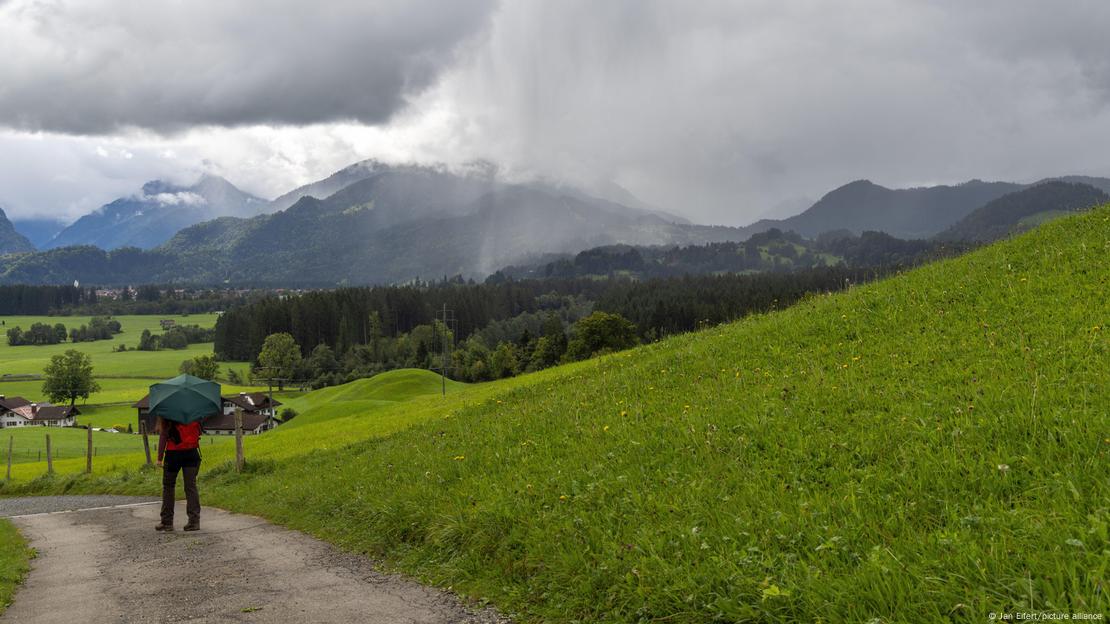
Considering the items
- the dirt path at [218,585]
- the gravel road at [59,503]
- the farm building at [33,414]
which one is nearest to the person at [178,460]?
the dirt path at [218,585]

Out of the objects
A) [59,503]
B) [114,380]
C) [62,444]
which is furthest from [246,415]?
[59,503]

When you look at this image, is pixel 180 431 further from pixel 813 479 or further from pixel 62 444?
pixel 62 444

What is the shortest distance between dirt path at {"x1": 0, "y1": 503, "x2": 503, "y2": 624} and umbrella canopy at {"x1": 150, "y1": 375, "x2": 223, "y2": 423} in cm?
275

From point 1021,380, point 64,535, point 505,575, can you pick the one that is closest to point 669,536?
point 505,575

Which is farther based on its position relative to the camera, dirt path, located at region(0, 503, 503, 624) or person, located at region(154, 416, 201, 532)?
person, located at region(154, 416, 201, 532)

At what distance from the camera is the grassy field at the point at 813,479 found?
6086 millimetres

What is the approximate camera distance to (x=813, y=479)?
8.70m

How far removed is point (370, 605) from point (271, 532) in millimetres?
7226

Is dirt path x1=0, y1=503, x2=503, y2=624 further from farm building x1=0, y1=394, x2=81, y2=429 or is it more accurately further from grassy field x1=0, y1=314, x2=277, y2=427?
farm building x1=0, y1=394, x2=81, y2=429

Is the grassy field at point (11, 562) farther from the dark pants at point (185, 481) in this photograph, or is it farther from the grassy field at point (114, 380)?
the grassy field at point (114, 380)

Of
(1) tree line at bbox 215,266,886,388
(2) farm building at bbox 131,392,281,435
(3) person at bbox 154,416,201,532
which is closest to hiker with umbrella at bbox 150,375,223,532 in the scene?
(3) person at bbox 154,416,201,532

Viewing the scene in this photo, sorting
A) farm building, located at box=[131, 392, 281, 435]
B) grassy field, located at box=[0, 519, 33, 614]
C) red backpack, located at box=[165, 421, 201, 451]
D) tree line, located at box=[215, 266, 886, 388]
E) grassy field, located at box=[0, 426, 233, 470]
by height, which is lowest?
farm building, located at box=[131, 392, 281, 435]

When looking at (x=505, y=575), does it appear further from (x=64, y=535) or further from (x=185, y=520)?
(x=64, y=535)

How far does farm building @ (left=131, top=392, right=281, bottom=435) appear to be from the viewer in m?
115
